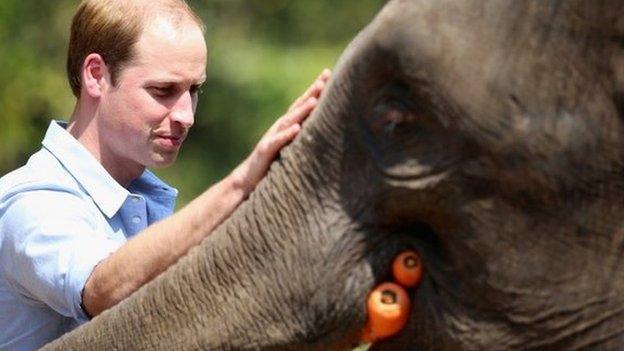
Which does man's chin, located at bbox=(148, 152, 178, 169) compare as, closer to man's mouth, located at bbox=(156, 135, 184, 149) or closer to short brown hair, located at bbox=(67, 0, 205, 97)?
man's mouth, located at bbox=(156, 135, 184, 149)

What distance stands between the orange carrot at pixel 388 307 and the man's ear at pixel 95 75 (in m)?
1.17

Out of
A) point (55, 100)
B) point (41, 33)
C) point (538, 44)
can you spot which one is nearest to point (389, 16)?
point (538, 44)

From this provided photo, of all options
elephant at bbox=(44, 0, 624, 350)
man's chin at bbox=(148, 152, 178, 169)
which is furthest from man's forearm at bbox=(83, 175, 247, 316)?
man's chin at bbox=(148, 152, 178, 169)

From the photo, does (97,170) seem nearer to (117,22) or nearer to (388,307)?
(117,22)

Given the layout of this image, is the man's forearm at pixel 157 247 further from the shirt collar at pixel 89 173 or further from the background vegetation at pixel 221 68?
the background vegetation at pixel 221 68

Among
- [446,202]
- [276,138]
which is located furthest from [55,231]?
[446,202]

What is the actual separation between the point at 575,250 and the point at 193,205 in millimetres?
754

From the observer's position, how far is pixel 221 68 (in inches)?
599

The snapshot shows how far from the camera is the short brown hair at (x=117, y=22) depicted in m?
4.51

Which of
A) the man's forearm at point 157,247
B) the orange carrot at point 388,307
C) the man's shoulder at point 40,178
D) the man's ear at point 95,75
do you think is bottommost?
the orange carrot at point 388,307

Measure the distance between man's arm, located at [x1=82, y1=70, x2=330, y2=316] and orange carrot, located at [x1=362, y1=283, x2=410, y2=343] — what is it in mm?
325

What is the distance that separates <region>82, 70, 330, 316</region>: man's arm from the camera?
3.74 metres

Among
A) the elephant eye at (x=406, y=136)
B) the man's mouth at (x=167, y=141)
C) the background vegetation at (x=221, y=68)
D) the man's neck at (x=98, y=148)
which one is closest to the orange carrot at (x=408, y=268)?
the elephant eye at (x=406, y=136)

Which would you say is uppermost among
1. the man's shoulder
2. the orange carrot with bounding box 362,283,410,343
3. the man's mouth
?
the man's shoulder
